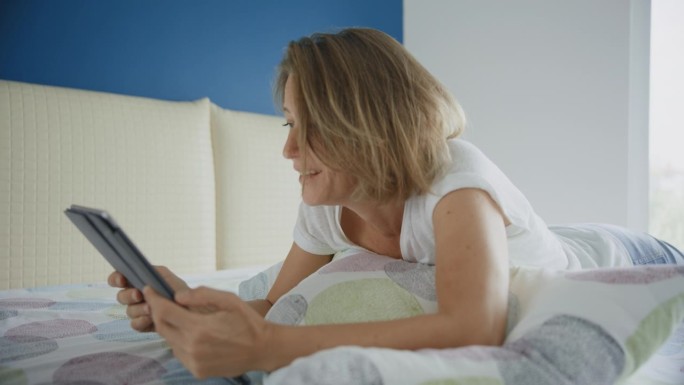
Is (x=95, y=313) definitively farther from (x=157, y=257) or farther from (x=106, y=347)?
(x=157, y=257)

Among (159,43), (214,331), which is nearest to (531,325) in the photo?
(214,331)

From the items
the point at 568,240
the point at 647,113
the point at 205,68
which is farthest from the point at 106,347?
the point at 647,113

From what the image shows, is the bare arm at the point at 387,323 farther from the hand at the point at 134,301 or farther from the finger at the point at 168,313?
the hand at the point at 134,301

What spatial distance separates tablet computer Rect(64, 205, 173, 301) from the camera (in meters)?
0.62

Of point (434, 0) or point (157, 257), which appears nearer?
point (157, 257)

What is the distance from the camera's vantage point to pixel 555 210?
288 cm

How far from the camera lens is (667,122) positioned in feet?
8.81

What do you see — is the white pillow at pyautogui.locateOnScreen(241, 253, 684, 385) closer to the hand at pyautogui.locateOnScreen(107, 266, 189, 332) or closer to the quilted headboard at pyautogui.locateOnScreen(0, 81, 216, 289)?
the hand at pyautogui.locateOnScreen(107, 266, 189, 332)

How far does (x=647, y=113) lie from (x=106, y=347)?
2611mm

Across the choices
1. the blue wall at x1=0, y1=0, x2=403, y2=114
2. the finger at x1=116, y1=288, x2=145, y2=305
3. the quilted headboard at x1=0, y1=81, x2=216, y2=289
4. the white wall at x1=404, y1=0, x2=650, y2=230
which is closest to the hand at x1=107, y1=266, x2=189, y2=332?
the finger at x1=116, y1=288, x2=145, y2=305

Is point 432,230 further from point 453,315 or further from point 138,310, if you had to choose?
point 138,310

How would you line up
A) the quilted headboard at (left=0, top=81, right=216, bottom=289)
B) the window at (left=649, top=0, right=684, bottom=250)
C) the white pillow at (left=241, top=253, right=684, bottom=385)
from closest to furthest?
the white pillow at (left=241, top=253, right=684, bottom=385) < the quilted headboard at (left=0, top=81, right=216, bottom=289) < the window at (left=649, top=0, right=684, bottom=250)

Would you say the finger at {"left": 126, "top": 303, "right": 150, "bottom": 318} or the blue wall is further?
the blue wall

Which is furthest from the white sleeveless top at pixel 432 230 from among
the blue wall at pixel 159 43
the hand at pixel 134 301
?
the blue wall at pixel 159 43
